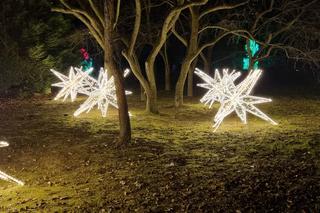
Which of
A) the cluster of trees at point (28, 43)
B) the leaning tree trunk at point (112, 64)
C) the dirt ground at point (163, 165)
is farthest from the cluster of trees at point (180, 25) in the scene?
the cluster of trees at point (28, 43)

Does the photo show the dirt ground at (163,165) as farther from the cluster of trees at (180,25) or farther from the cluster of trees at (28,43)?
the cluster of trees at (28,43)

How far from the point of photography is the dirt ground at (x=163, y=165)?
22.1 ft

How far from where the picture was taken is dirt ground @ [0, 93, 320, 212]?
6.75 meters

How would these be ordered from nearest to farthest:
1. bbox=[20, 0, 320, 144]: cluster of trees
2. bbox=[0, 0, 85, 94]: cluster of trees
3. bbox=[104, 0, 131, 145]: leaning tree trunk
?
1. bbox=[104, 0, 131, 145]: leaning tree trunk
2. bbox=[20, 0, 320, 144]: cluster of trees
3. bbox=[0, 0, 85, 94]: cluster of trees

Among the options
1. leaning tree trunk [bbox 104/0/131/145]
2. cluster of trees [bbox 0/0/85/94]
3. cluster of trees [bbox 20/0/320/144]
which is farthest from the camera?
cluster of trees [bbox 0/0/85/94]

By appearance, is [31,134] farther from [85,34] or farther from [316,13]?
[316,13]

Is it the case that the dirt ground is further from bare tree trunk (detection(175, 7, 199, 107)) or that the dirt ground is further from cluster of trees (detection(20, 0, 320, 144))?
bare tree trunk (detection(175, 7, 199, 107))

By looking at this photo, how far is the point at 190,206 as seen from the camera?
21.3 ft

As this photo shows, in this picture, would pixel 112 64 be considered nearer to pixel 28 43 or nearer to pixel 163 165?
pixel 163 165

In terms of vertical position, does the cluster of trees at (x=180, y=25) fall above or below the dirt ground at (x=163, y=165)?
above

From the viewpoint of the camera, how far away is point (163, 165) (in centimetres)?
897

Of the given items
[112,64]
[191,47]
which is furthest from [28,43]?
[112,64]

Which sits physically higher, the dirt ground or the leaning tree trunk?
the leaning tree trunk

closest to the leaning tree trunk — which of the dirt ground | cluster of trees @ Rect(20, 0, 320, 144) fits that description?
cluster of trees @ Rect(20, 0, 320, 144)
